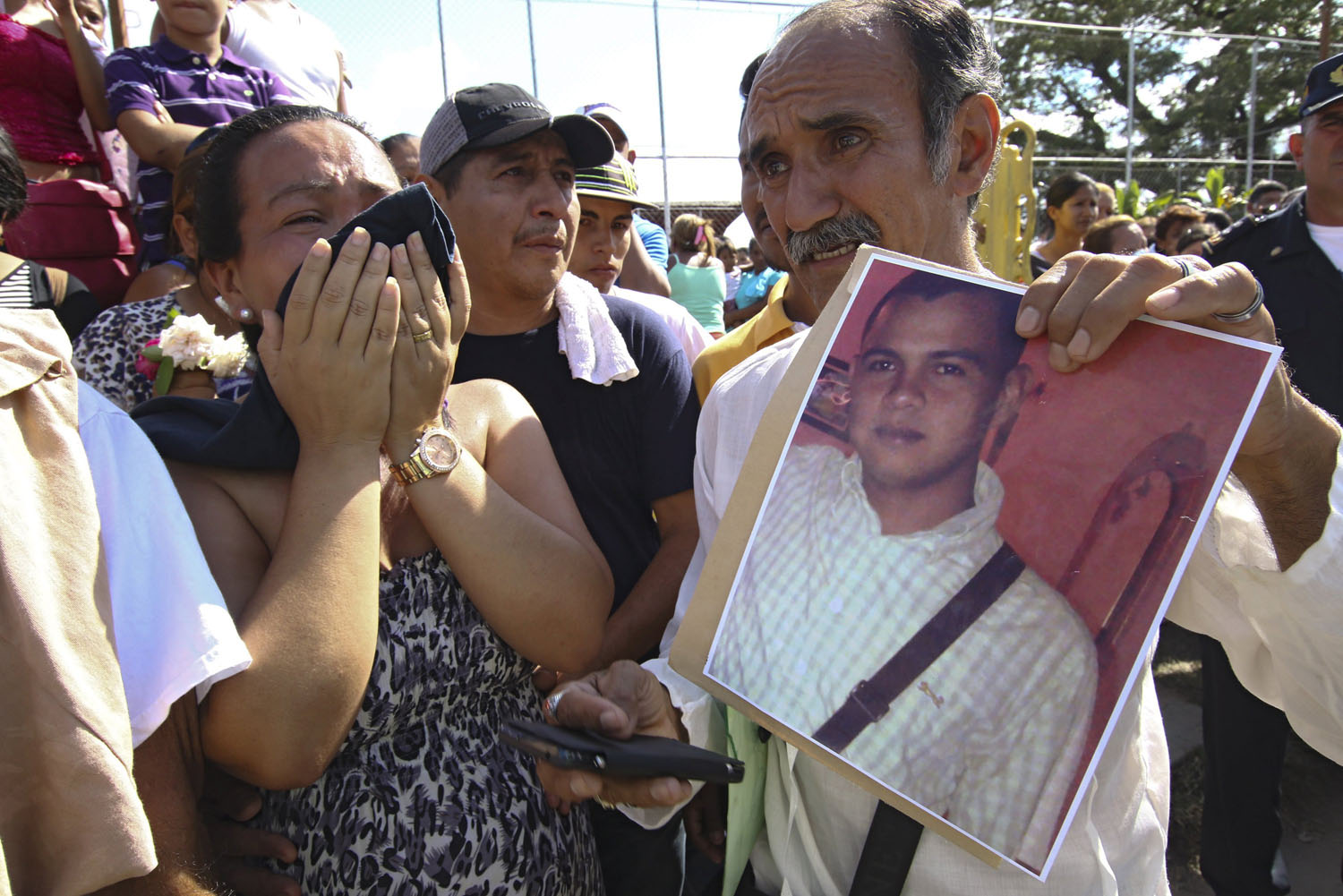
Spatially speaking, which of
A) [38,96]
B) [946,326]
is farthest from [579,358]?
[38,96]

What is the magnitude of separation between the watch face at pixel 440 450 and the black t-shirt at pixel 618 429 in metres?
0.70

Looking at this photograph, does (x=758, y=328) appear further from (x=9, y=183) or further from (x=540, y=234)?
(x=9, y=183)

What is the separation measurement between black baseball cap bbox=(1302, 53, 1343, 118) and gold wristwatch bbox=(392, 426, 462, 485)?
11.1 feet

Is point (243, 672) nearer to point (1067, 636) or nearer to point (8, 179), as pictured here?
point (1067, 636)

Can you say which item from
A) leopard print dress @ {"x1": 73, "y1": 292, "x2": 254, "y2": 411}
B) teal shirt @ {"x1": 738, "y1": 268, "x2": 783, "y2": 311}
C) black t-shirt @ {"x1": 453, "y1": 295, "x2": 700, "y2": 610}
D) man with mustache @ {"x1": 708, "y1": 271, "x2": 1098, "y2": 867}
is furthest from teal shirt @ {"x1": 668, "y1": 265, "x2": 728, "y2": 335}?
man with mustache @ {"x1": 708, "y1": 271, "x2": 1098, "y2": 867}

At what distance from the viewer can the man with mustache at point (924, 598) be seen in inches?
36.6

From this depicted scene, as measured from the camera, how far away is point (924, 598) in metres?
0.99

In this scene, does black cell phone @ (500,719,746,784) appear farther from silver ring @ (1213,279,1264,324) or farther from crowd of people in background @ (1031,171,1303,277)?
crowd of people in background @ (1031,171,1303,277)

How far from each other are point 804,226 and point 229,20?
334 centimetres

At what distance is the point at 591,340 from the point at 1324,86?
2.91 metres

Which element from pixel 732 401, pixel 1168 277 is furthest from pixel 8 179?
pixel 1168 277

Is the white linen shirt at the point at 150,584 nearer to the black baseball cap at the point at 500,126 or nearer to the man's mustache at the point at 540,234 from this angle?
the man's mustache at the point at 540,234

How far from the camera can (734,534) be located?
110 cm

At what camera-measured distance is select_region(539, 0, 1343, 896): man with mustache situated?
0.97 metres
